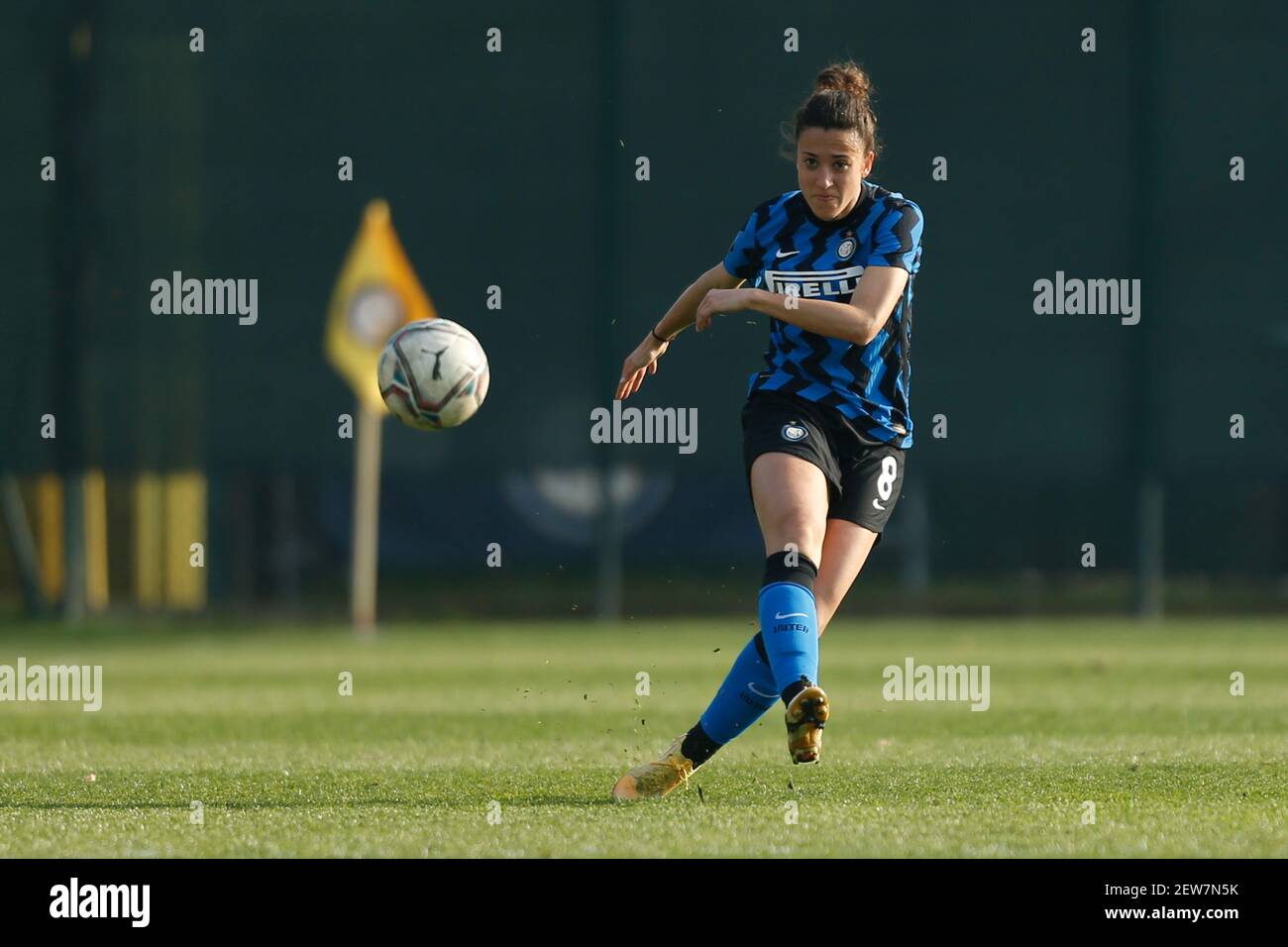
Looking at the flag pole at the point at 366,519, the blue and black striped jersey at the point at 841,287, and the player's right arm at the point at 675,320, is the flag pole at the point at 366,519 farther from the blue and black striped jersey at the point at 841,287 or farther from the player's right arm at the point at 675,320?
the blue and black striped jersey at the point at 841,287

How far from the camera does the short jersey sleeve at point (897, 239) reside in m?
5.40

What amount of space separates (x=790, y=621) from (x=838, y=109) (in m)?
1.43

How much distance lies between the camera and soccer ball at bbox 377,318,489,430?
6.01 metres

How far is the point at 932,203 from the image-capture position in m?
15.4

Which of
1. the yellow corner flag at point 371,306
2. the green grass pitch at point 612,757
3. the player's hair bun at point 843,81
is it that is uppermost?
the yellow corner flag at point 371,306

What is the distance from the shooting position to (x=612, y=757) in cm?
692

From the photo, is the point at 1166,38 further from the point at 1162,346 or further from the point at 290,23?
the point at 290,23

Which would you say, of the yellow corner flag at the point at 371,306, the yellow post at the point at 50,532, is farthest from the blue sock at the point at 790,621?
the yellow post at the point at 50,532

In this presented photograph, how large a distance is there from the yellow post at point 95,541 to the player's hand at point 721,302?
11.1m

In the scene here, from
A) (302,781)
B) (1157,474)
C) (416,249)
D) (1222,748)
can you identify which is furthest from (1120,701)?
(416,249)

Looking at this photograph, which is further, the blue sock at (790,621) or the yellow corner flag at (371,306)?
the yellow corner flag at (371,306)

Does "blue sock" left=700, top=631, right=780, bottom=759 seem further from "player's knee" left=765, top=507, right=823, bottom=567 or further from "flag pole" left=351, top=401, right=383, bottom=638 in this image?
"flag pole" left=351, top=401, right=383, bottom=638

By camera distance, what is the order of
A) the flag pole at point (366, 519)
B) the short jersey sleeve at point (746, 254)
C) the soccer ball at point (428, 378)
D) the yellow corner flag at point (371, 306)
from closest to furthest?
1. the short jersey sleeve at point (746, 254)
2. the soccer ball at point (428, 378)
3. the flag pole at point (366, 519)
4. the yellow corner flag at point (371, 306)
